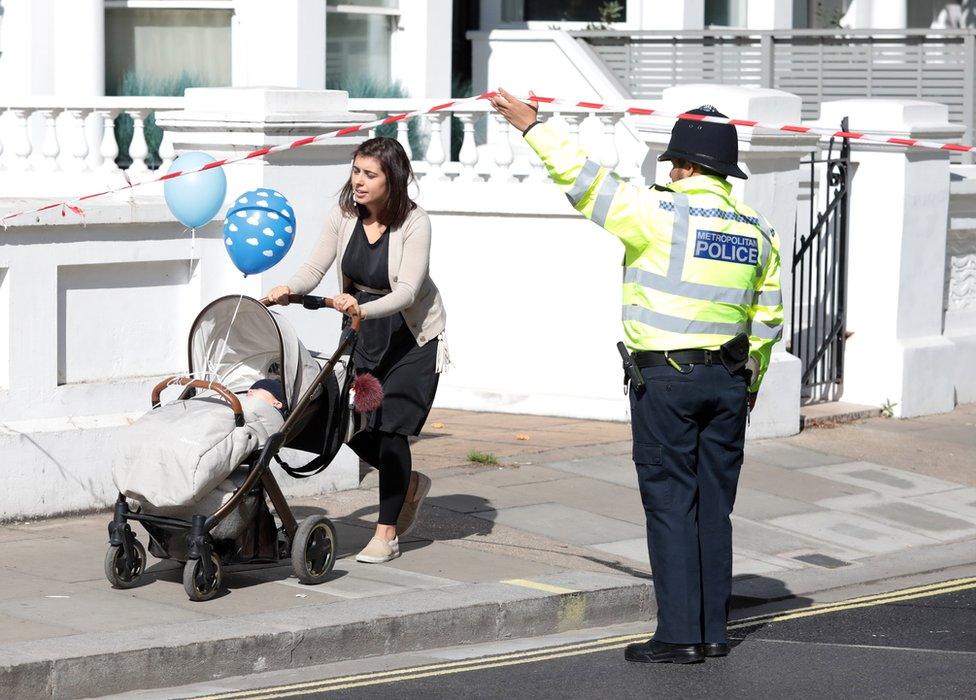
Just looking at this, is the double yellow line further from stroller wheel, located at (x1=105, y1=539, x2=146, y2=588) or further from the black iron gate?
the black iron gate

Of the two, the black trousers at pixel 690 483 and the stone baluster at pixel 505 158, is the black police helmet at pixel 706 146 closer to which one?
the black trousers at pixel 690 483

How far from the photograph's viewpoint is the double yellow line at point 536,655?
6469 millimetres

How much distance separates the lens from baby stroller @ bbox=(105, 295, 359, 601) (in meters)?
7.02

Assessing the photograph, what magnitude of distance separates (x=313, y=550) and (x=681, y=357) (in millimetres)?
1867

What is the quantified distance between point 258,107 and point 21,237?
1.36m

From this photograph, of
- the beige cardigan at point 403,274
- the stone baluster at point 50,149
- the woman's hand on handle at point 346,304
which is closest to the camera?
the woman's hand on handle at point 346,304

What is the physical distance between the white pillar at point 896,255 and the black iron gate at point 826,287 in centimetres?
11

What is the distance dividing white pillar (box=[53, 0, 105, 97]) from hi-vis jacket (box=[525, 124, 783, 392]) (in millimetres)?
8942

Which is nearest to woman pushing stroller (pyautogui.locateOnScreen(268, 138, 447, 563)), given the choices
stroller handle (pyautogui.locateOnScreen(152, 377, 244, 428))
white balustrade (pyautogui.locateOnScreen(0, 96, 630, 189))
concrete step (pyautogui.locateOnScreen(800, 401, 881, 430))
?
stroller handle (pyautogui.locateOnScreen(152, 377, 244, 428))

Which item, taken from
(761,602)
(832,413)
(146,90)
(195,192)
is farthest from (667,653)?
(146,90)

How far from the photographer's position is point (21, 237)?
854cm

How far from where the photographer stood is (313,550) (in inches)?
299

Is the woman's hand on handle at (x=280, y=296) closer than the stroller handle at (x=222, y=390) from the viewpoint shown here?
No

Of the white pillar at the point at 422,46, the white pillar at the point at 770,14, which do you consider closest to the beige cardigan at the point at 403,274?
the white pillar at the point at 422,46
